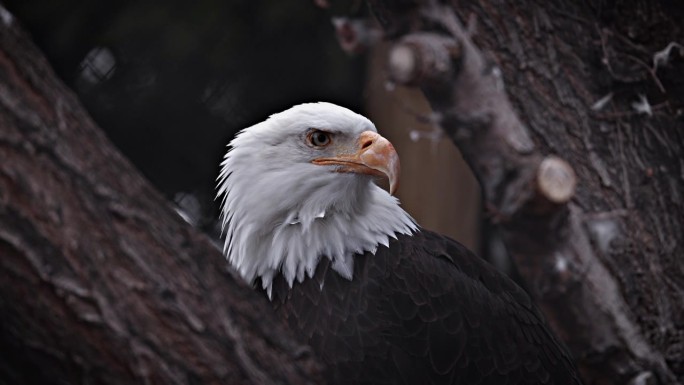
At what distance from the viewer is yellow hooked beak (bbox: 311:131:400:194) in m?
2.52

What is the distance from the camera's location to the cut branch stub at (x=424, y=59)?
2689 mm

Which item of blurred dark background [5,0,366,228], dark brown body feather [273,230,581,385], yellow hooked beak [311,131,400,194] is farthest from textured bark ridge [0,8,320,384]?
blurred dark background [5,0,366,228]

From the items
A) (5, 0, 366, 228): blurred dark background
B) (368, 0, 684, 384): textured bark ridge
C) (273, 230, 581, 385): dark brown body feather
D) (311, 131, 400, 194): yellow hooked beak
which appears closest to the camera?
(273, 230, 581, 385): dark brown body feather

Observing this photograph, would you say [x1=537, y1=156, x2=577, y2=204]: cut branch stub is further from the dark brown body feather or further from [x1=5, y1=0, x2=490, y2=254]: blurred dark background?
[x1=5, y1=0, x2=490, y2=254]: blurred dark background

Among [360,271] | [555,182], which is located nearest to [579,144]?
[555,182]

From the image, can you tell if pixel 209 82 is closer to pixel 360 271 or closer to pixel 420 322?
pixel 360 271

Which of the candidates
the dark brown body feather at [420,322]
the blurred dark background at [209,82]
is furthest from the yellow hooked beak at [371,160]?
the blurred dark background at [209,82]

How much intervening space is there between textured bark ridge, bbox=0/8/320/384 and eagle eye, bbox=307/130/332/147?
1.08 meters

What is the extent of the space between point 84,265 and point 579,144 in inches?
69.7

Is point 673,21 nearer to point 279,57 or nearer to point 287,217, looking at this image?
point 287,217

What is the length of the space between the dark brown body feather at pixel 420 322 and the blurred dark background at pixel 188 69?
1985mm

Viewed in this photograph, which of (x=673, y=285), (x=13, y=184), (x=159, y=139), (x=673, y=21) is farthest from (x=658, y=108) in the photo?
(x=159, y=139)

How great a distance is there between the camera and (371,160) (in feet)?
8.39

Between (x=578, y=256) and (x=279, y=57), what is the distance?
2332 mm
